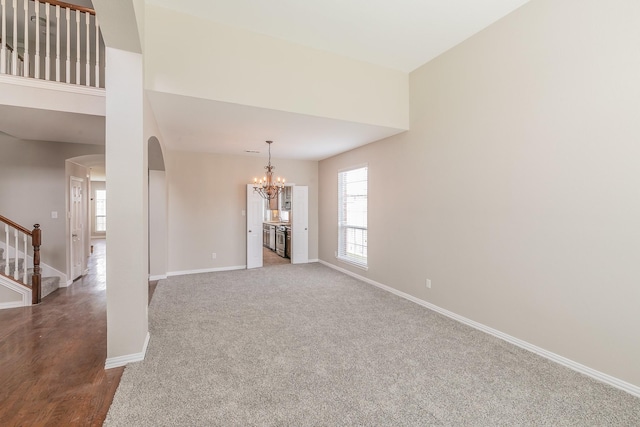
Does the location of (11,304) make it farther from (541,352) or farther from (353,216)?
(541,352)

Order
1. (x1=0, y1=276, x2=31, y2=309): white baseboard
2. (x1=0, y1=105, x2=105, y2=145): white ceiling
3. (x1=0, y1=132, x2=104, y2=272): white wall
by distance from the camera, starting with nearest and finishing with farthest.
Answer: (x1=0, y1=105, x2=105, y2=145): white ceiling, (x1=0, y1=276, x2=31, y2=309): white baseboard, (x1=0, y1=132, x2=104, y2=272): white wall

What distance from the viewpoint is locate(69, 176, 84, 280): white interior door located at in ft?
16.8

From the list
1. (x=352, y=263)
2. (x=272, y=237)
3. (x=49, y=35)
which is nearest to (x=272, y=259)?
(x=272, y=237)

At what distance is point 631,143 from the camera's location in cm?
215

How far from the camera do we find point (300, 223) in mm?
6906

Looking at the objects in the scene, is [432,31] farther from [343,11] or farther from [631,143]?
[631,143]

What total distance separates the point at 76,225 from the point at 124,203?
4169mm

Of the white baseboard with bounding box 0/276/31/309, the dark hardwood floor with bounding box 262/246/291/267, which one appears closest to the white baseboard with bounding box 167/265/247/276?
the dark hardwood floor with bounding box 262/246/291/267

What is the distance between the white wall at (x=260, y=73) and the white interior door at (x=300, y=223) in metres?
3.29

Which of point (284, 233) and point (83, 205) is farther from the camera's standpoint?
point (284, 233)

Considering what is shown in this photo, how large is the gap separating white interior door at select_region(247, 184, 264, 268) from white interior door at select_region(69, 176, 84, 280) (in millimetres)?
Result: 3155

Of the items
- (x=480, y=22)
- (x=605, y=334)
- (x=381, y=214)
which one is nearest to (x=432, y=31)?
(x=480, y=22)

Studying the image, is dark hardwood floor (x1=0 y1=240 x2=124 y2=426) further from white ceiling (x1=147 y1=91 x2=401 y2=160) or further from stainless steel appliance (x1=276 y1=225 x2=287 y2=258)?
stainless steel appliance (x1=276 y1=225 x2=287 y2=258)

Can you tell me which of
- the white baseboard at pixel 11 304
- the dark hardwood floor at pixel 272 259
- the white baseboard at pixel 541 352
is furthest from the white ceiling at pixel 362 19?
the dark hardwood floor at pixel 272 259
